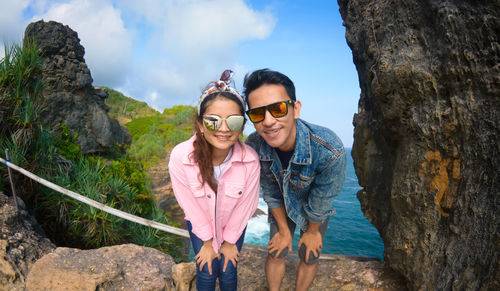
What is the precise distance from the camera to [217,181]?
2.09 metres

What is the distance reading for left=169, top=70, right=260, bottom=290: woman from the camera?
1938 mm

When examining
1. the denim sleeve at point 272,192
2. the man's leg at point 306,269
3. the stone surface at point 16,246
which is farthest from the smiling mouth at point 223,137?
the stone surface at point 16,246

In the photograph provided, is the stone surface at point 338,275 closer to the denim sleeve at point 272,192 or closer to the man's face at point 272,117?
the denim sleeve at point 272,192

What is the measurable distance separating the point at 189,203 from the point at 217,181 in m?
0.29

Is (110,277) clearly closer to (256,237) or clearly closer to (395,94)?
(395,94)

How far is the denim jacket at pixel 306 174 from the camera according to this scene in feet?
6.76

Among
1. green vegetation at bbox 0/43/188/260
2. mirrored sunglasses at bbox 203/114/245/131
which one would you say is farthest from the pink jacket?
green vegetation at bbox 0/43/188/260

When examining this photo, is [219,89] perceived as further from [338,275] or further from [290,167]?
[338,275]

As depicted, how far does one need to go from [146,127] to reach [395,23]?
17.2m

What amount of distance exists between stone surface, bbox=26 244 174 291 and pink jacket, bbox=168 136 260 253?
105cm

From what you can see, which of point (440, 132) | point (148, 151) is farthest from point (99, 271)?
point (148, 151)

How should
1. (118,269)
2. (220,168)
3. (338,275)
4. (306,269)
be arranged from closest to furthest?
1. (220,168)
2. (306,269)
3. (118,269)
4. (338,275)

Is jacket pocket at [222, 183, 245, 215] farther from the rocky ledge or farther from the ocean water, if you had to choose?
the ocean water

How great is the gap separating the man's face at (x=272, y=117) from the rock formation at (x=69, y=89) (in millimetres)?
6217
